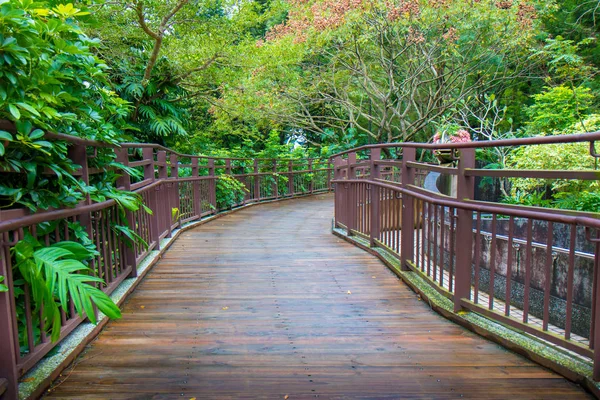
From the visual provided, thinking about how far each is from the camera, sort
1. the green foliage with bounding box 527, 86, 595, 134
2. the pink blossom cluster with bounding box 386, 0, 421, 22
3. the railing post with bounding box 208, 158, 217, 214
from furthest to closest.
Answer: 1. the pink blossom cluster with bounding box 386, 0, 421, 22
2. the green foliage with bounding box 527, 86, 595, 134
3. the railing post with bounding box 208, 158, 217, 214

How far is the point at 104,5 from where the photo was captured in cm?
742

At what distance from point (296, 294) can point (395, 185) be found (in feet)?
4.97

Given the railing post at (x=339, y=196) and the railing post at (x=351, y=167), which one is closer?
the railing post at (x=351, y=167)

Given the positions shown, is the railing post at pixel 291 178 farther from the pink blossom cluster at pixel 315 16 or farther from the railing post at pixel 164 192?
the railing post at pixel 164 192

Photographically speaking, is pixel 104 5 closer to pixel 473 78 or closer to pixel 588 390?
pixel 588 390

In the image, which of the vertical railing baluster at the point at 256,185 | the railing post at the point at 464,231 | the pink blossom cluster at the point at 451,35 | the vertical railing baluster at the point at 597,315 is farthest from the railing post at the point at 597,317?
the vertical railing baluster at the point at 256,185

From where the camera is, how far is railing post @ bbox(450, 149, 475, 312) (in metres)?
Result: 2.95

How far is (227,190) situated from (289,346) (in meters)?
7.49

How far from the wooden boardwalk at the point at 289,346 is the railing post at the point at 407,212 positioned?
259 mm

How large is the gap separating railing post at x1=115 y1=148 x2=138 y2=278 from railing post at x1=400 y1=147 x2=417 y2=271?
2255 mm

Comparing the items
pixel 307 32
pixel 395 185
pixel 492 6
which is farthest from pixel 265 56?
pixel 395 185

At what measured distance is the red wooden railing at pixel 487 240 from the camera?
7.30 feet

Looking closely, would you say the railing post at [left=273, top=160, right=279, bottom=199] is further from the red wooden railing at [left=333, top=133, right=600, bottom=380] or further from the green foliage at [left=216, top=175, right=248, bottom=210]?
the red wooden railing at [left=333, top=133, right=600, bottom=380]

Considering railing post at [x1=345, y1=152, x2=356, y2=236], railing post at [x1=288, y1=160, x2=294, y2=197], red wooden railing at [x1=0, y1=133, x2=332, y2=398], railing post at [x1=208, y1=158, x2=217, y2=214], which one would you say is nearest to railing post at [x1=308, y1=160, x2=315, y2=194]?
railing post at [x1=288, y1=160, x2=294, y2=197]
